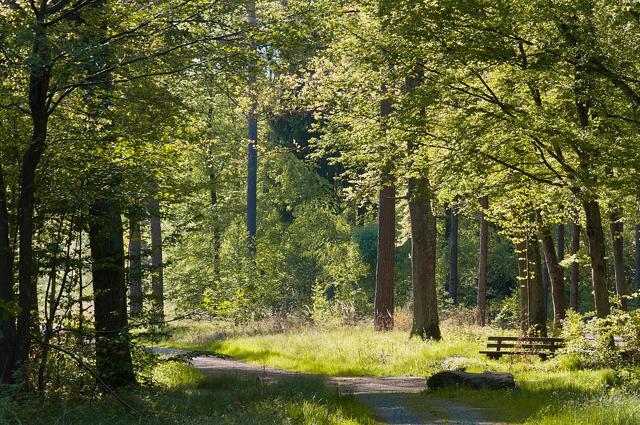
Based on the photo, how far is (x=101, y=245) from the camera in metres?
14.1

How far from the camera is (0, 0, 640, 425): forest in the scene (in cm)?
1102

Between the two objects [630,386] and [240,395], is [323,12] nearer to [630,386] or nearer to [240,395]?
[240,395]

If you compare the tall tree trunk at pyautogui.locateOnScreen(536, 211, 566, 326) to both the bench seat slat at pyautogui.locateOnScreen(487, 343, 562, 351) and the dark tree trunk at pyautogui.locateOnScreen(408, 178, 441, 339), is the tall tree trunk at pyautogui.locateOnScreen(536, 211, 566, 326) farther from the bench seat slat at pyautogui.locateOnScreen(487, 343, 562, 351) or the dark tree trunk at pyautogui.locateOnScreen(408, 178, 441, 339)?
the dark tree trunk at pyautogui.locateOnScreen(408, 178, 441, 339)

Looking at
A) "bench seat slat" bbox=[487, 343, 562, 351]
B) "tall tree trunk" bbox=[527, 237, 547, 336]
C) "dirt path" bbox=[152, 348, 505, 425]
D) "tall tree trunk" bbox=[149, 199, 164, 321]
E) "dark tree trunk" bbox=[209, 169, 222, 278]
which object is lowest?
"dirt path" bbox=[152, 348, 505, 425]

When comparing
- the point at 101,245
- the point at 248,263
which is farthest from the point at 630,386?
the point at 248,263

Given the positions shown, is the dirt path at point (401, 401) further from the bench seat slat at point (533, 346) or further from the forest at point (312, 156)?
the bench seat slat at point (533, 346)

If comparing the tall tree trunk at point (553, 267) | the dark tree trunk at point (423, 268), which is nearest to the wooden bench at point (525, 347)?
the tall tree trunk at point (553, 267)

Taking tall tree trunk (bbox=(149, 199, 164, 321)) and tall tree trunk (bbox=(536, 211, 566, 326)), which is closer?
tall tree trunk (bbox=(149, 199, 164, 321))

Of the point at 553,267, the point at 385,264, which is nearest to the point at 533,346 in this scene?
the point at 553,267

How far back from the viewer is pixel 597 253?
56.1 ft

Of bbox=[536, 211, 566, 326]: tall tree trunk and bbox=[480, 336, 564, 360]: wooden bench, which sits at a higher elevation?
bbox=[536, 211, 566, 326]: tall tree trunk

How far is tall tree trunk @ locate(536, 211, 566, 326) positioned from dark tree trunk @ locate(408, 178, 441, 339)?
10.2 ft

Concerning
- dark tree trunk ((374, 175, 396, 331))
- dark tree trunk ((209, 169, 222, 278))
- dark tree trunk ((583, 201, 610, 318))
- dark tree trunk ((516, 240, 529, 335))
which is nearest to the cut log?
dark tree trunk ((583, 201, 610, 318))

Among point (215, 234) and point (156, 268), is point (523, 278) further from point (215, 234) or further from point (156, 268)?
point (215, 234)
